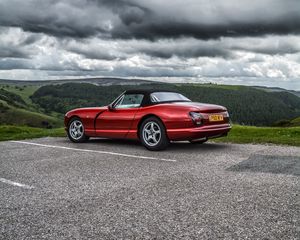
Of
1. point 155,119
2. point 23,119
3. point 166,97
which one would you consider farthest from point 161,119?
point 23,119

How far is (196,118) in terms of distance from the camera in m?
8.61

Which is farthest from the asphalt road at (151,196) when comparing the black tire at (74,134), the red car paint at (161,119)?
the black tire at (74,134)

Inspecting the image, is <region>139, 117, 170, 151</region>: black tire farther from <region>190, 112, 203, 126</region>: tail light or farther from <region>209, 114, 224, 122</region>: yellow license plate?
<region>209, 114, 224, 122</region>: yellow license plate

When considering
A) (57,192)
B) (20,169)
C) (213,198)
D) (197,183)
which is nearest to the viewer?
(213,198)

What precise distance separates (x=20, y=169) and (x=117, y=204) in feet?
10.7

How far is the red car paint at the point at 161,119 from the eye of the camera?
8688 millimetres

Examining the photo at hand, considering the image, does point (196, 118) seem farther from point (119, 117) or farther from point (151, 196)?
point (151, 196)

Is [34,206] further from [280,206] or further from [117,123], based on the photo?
[117,123]

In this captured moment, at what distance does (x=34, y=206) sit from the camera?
445 cm

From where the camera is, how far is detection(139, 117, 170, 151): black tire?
8.97 meters

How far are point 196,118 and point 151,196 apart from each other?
4071 millimetres

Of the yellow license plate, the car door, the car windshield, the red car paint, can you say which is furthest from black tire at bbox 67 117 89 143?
the yellow license plate

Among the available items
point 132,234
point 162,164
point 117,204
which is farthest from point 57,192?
point 162,164

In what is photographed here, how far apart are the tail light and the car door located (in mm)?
1674
